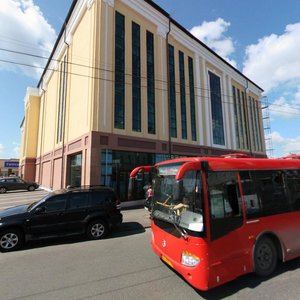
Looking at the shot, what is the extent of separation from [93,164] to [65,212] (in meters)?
6.42

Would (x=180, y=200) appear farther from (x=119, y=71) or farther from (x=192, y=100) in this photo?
(x=192, y=100)

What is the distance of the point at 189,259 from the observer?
4.42 metres

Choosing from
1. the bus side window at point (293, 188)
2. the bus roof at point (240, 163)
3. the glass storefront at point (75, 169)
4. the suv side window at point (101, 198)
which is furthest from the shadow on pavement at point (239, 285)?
the glass storefront at point (75, 169)

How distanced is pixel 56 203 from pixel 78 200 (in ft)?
2.51

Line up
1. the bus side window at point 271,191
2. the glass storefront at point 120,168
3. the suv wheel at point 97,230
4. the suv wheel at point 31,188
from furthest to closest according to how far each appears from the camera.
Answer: the suv wheel at point 31,188, the glass storefront at point 120,168, the suv wheel at point 97,230, the bus side window at point 271,191

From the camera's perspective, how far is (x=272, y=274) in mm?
5148

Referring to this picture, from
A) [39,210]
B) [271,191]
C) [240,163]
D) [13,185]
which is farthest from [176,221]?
[13,185]

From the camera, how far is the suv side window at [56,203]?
8062 millimetres

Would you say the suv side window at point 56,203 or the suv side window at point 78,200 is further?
the suv side window at point 78,200

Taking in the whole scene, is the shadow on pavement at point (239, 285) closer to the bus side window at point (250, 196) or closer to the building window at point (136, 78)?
the bus side window at point (250, 196)

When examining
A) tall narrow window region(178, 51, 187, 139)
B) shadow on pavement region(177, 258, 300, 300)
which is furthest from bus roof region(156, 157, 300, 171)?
tall narrow window region(178, 51, 187, 139)

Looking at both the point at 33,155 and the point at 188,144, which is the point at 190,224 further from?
the point at 33,155

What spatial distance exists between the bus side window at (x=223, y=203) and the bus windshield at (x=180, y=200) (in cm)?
25

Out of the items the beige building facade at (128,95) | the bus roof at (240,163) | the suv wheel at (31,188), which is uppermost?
the beige building facade at (128,95)
